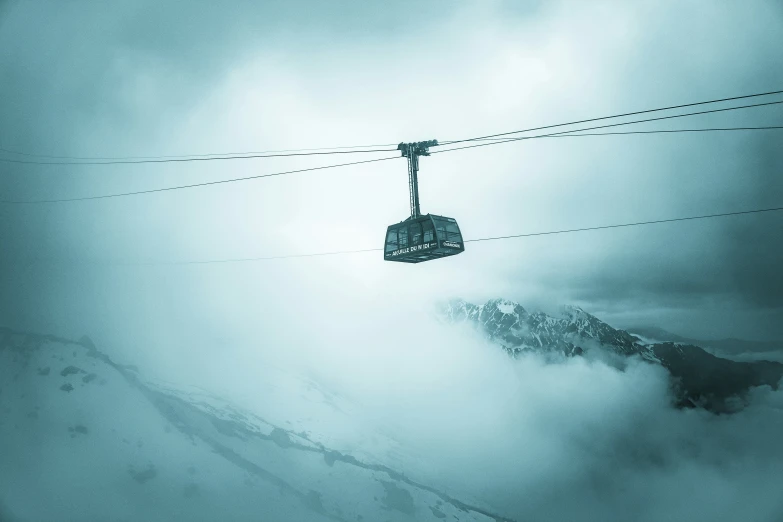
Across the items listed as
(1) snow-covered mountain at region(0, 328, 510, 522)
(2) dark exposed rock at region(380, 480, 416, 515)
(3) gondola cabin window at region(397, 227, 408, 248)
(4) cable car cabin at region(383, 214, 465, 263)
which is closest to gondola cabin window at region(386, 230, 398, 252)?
(4) cable car cabin at region(383, 214, 465, 263)

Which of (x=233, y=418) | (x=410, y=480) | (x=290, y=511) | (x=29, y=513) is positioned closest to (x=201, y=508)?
(x=233, y=418)

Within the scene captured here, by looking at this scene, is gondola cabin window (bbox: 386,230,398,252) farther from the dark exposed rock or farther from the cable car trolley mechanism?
the dark exposed rock

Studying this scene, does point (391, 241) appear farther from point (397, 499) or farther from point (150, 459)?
point (397, 499)

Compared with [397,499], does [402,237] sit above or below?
above

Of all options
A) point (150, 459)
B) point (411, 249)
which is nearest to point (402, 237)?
point (411, 249)

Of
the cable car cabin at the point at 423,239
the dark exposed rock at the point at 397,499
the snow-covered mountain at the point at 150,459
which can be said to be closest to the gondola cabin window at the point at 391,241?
the cable car cabin at the point at 423,239

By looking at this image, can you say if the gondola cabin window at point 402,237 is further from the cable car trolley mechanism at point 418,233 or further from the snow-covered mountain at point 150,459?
the snow-covered mountain at point 150,459
